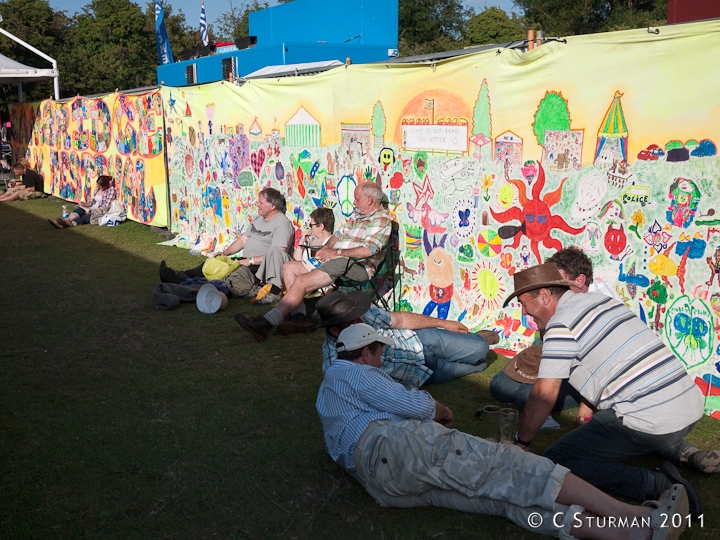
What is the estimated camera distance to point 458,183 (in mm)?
6633

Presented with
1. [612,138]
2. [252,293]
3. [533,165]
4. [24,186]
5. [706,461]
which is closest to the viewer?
[706,461]

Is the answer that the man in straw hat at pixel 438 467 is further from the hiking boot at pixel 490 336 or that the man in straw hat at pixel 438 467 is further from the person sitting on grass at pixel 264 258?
the person sitting on grass at pixel 264 258

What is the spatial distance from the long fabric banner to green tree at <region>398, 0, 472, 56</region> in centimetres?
4767

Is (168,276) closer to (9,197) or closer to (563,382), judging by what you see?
(563,382)

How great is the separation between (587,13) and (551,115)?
1569 inches

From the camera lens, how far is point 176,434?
488cm

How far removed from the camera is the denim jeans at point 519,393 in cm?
502

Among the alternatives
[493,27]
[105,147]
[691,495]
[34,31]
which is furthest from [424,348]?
[493,27]

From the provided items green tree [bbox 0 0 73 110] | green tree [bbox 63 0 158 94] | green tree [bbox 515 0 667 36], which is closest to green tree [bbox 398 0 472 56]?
green tree [bbox 515 0 667 36]

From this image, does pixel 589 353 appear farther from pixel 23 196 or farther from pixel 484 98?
pixel 23 196

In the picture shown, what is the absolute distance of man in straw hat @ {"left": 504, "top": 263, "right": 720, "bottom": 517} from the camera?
3797 mm

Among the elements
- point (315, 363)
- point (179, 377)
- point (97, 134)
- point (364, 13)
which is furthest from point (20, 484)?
point (364, 13)

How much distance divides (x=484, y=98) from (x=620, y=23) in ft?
117

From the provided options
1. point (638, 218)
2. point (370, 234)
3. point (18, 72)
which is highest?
point (18, 72)
